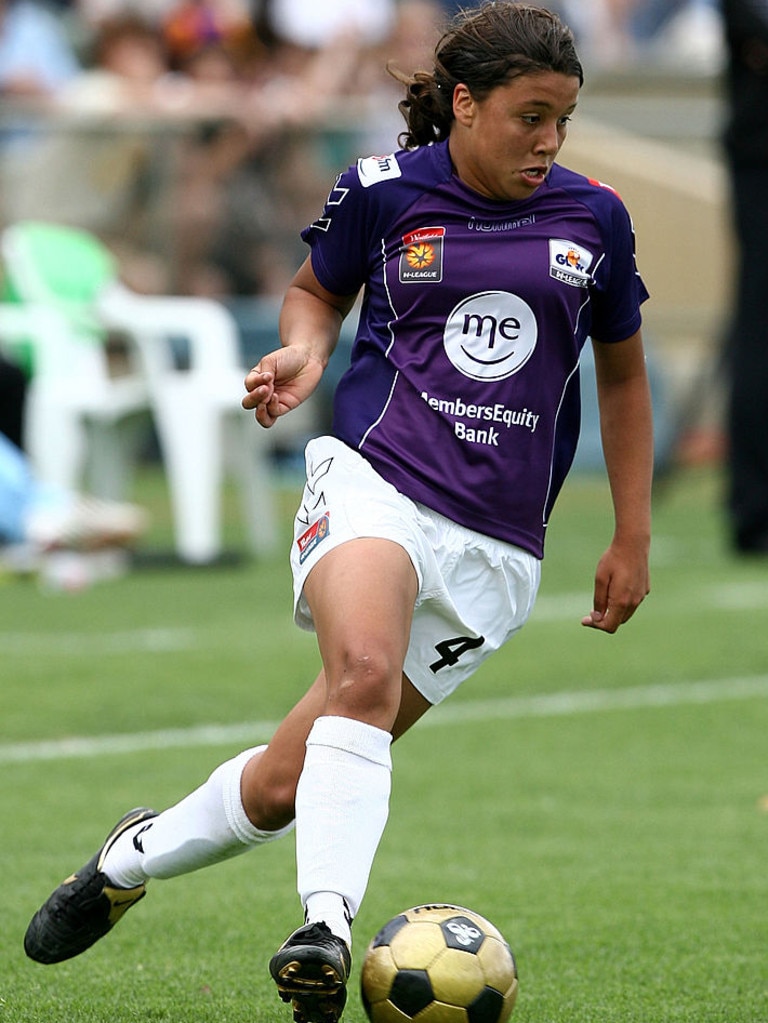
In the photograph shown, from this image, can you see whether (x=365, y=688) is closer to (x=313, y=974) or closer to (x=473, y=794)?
(x=313, y=974)

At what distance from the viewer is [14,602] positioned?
10.1 meters

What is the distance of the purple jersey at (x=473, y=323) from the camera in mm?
3900

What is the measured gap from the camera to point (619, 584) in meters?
4.11

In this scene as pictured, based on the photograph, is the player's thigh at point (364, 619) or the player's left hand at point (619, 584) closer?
the player's thigh at point (364, 619)

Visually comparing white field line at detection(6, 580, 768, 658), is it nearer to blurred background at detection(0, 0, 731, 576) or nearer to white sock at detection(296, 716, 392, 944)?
blurred background at detection(0, 0, 731, 576)

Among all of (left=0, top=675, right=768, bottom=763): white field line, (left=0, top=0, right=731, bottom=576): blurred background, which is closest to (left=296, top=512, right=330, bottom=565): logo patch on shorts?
(left=0, top=675, right=768, bottom=763): white field line

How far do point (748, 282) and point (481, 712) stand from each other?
5242mm

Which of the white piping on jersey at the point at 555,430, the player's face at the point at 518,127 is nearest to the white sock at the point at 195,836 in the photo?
the white piping on jersey at the point at 555,430

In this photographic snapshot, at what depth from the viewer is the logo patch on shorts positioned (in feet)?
12.5

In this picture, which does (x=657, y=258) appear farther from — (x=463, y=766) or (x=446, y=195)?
(x=446, y=195)

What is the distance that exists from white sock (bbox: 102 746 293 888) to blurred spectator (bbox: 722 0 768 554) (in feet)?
26.1

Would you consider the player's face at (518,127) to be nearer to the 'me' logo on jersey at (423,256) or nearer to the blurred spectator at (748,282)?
the 'me' logo on jersey at (423,256)

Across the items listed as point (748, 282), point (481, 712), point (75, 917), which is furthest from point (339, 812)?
point (748, 282)

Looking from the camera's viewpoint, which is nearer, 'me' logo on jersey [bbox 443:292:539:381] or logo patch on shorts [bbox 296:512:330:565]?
logo patch on shorts [bbox 296:512:330:565]
